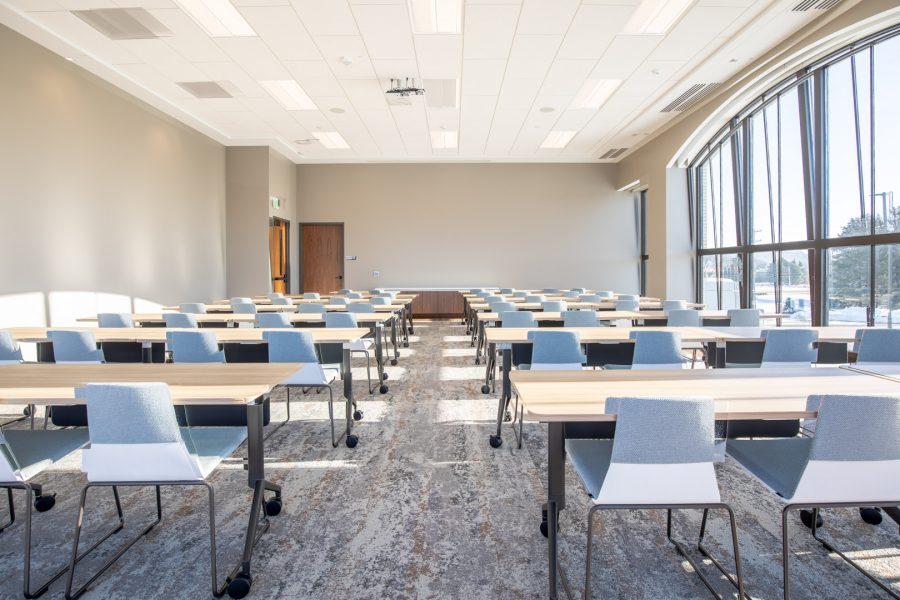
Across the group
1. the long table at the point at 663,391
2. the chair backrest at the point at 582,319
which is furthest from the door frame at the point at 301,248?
the long table at the point at 663,391

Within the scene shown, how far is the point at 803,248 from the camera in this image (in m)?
7.15

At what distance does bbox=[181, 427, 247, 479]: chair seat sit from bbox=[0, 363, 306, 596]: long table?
109mm

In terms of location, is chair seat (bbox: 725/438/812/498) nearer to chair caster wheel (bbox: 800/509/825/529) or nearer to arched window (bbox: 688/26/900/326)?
chair caster wheel (bbox: 800/509/825/529)

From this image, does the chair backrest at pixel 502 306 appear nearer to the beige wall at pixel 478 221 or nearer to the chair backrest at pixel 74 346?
the chair backrest at pixel 74 346

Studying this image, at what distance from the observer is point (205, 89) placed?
787cm

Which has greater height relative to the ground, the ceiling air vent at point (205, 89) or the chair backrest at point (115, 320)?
the ceiling air vent at point (205, 89)

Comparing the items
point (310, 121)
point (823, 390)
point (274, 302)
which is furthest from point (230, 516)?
point (310, 121)

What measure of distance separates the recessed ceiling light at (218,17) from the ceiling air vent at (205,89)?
185cm

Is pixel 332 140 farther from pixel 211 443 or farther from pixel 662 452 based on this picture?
pixel 662 452

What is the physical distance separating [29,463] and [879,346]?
14.8 feet

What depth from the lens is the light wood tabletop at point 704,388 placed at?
5.82ft

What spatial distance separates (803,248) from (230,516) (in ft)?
25.5

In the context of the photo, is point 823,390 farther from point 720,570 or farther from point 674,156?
point 674,156

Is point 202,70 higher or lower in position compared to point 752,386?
higher
